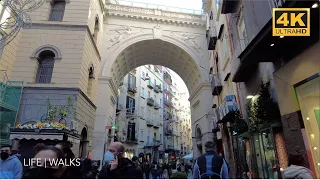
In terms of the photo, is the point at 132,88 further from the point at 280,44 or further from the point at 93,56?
the point at 280,44

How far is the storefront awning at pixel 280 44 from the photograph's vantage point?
4641mm

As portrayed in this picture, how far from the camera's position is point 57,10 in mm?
14367

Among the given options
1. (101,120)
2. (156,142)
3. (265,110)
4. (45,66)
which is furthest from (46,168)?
(156,142)

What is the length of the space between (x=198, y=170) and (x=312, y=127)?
3360 mm

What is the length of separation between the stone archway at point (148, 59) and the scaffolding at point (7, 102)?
6519 millimetres

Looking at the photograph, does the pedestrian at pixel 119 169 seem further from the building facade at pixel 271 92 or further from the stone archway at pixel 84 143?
the stone archway at pixel 84 143

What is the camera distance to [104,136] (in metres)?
16.9

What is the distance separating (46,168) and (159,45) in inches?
812

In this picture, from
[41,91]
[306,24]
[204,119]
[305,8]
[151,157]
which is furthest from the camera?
[151,157]

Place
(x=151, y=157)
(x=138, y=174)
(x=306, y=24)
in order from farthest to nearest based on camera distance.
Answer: (x=151, y=157) < (x=306, y=24) < (x=138, y=174)

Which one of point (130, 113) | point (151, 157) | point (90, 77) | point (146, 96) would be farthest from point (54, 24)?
point (151, 157)

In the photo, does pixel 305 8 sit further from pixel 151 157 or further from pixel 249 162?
pixel 151 157

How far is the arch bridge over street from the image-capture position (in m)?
19.7

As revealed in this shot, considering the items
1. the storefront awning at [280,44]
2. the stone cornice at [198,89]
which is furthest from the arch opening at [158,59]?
the storefront awning at [280,44]
